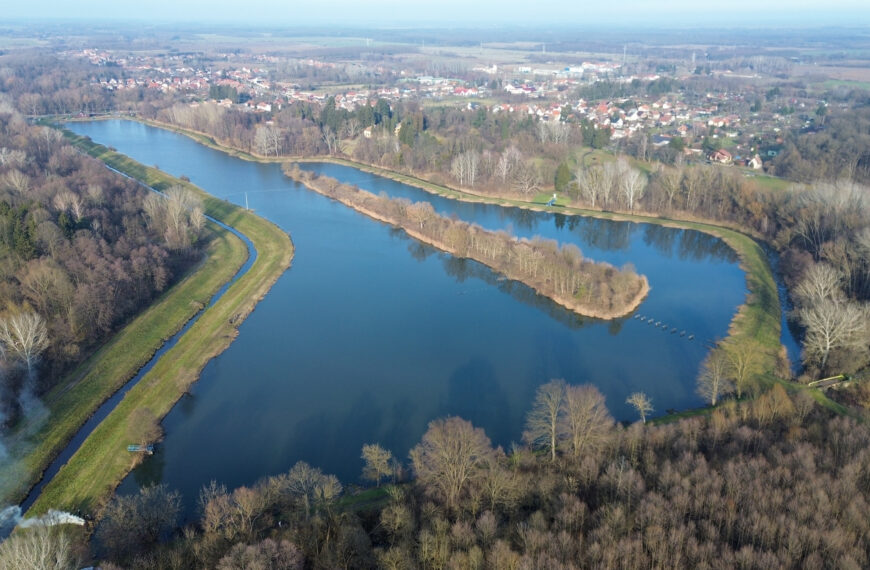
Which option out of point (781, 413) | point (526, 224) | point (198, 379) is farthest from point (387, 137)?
point (781, 413)

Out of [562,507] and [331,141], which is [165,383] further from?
[331,141]

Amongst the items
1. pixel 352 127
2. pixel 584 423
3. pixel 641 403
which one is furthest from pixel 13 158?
pixel 641 403

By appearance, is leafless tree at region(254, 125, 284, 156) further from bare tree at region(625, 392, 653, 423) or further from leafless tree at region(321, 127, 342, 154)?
bare tree at region(625, 392, 653, 423)

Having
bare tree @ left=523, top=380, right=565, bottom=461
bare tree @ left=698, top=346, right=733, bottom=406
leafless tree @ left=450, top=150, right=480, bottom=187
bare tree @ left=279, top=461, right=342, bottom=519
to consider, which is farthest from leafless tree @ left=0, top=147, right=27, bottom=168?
bare tree @ left=698, top=346, right=733, bottom=406

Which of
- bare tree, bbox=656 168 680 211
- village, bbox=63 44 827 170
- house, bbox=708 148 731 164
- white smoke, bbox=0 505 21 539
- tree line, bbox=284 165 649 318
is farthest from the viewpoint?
village, bbox=63 44 827 170

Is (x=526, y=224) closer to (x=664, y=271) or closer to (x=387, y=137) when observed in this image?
(x=664, y=271)
